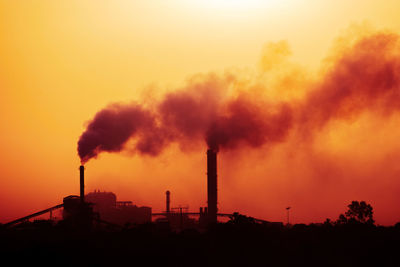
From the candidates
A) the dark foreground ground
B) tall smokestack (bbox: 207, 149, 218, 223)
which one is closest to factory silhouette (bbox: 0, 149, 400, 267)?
the dark foreground ground

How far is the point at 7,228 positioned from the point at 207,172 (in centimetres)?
3136

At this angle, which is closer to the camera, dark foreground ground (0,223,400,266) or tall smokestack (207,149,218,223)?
dark foreground ground (0,223,400,266)

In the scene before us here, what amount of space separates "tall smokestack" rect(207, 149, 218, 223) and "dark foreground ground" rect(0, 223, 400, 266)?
16.8 metres

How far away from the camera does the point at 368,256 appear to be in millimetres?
70000

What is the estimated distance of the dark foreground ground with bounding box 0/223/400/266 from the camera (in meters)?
65.6

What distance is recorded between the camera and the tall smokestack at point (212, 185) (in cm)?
10469

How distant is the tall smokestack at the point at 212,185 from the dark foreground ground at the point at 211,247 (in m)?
16.8

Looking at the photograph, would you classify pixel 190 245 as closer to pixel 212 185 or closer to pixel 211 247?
pixel 211 247

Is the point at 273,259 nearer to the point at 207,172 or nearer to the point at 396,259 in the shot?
the point at 396,259

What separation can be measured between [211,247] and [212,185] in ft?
109

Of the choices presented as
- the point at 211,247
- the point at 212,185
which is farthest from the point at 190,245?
the point at 212,185

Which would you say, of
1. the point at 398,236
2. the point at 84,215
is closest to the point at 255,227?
the point at 398,236

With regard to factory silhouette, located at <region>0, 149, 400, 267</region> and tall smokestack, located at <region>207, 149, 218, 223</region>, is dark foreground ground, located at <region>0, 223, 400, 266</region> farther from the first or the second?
tall smokestack, located at <region>207, 149, 218, 223</region>

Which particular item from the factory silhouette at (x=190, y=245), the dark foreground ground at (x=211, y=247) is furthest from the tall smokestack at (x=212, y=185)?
the dark foreground ground at (x=211, y=247)
